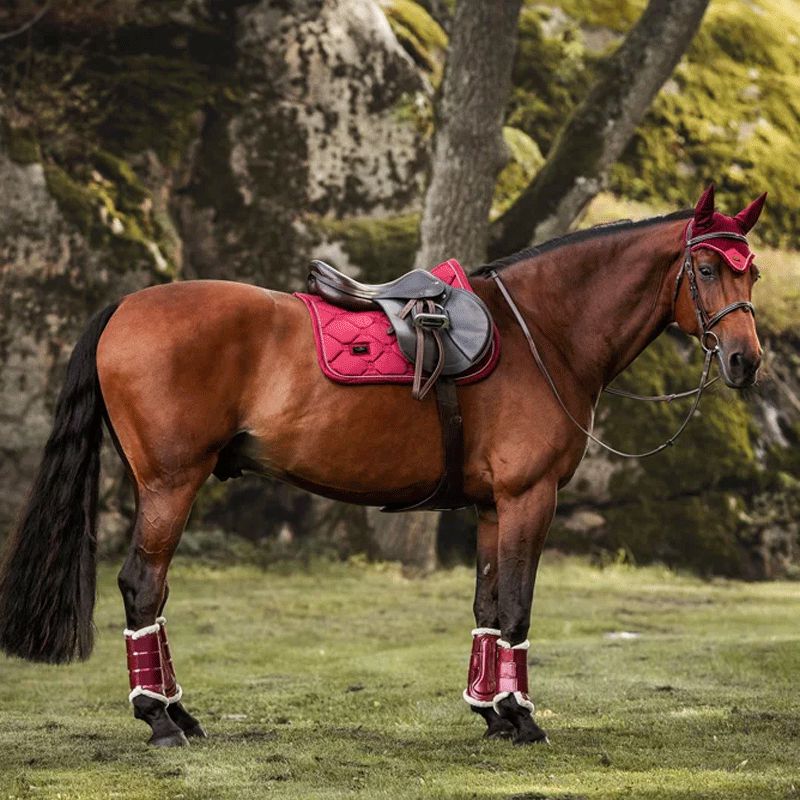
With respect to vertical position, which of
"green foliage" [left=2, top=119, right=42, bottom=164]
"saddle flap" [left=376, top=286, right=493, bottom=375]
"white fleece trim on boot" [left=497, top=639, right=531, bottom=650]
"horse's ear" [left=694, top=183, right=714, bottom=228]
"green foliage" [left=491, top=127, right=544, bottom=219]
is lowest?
"white fleece trim on boot" [left=497, top=639, right=531, bottom=650]

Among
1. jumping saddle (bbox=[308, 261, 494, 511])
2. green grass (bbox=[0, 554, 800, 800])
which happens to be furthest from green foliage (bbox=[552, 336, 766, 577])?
jumping saddle (bbox=[308, 261, 494, 511])

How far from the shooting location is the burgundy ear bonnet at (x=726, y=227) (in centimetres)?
571

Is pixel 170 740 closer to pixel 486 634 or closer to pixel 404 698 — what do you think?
pixel 486 634

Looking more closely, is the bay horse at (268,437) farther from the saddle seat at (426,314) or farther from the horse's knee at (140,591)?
the saddle seat at (426,314)

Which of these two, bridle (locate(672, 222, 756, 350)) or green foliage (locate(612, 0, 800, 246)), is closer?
bridle (locate(672, 222, 756, 350))

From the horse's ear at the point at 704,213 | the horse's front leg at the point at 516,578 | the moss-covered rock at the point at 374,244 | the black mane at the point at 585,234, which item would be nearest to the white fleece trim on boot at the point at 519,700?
the horse's front leg at the point at 516,578

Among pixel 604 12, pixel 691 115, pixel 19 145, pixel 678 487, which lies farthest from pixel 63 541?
pixel 604 12

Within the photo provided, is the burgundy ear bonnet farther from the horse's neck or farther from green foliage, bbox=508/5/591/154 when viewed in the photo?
green foliage, bbox=508/5/591/154

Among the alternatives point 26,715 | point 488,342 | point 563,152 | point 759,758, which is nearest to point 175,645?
point 26,715

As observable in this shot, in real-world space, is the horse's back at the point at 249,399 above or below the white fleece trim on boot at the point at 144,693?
above

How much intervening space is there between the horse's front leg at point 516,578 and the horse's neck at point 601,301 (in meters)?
0.69

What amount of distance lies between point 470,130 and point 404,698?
6.71m

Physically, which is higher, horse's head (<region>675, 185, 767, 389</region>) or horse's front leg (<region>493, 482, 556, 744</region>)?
horse's head (<region>675, 185, 767, 389</region>)

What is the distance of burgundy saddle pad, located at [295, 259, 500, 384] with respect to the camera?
577 cm
